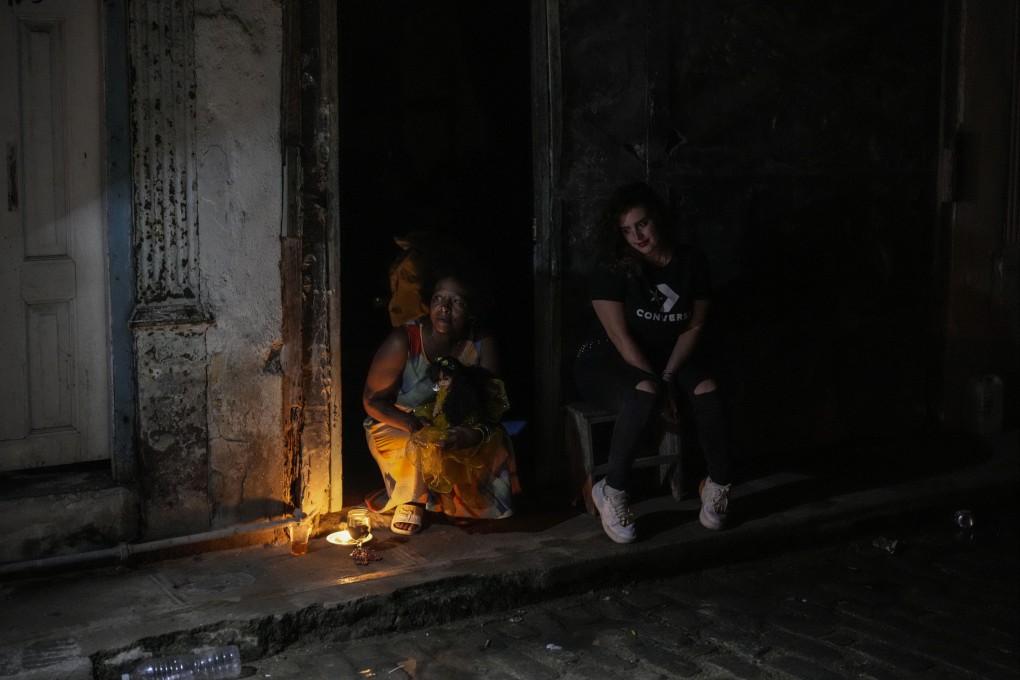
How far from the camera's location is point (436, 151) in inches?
323

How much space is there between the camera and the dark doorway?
302 inches

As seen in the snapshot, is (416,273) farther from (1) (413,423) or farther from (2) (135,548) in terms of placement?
(2) (135,548)

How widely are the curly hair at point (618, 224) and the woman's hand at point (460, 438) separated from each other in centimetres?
116

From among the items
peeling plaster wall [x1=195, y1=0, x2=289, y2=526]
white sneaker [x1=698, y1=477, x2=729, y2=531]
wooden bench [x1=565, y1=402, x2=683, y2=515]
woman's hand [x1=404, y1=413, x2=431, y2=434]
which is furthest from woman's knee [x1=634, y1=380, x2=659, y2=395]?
peeling plaster wall [x1=195, y1=0, x2=289, y2=526]

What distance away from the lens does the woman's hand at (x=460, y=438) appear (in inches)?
223

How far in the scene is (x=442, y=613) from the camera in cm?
505

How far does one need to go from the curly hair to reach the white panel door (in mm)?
2538

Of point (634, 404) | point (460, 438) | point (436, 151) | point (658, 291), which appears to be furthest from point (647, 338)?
point (436, 151)

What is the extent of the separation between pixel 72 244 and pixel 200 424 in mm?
1004

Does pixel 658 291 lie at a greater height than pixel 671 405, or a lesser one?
greater

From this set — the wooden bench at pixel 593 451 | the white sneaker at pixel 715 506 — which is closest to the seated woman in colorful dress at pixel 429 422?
the wooden bench at pixel 593 451

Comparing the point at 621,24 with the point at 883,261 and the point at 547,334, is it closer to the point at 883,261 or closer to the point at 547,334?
the point at 547,334

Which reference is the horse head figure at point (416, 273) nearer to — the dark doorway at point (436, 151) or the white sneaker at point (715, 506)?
the dark doorway at point (436, 151)

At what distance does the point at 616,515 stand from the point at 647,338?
1038 millimetres
